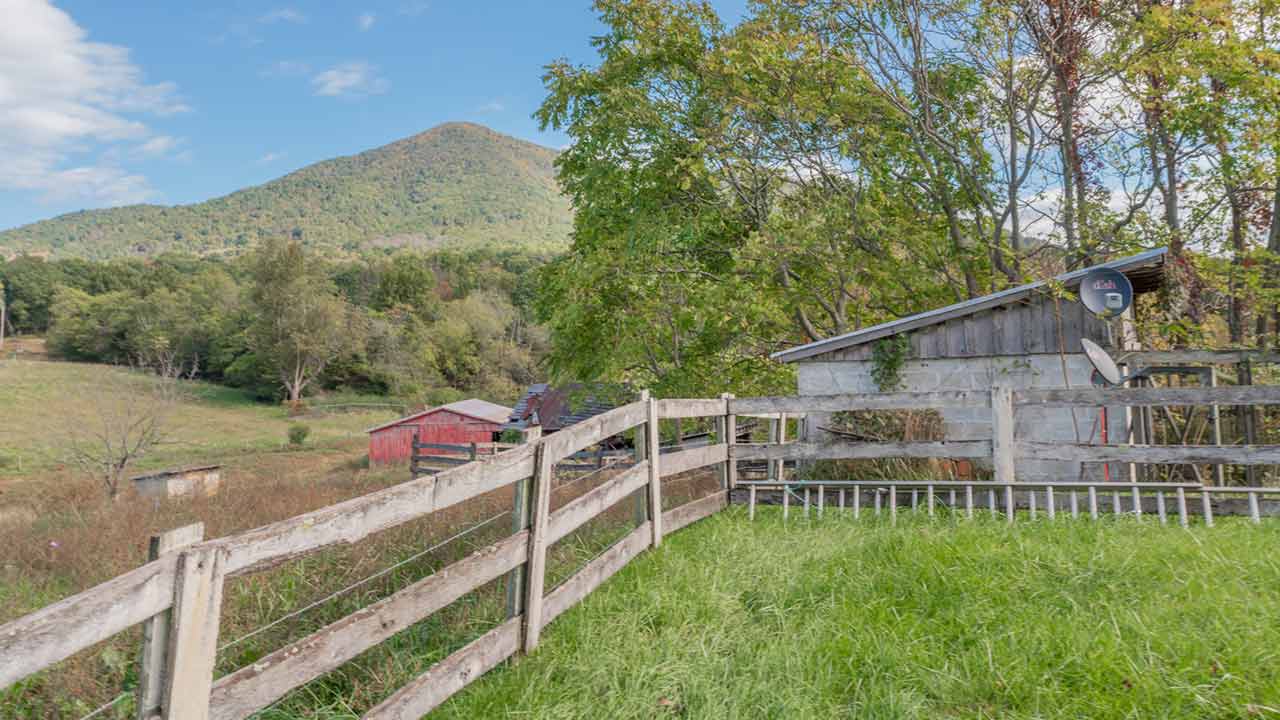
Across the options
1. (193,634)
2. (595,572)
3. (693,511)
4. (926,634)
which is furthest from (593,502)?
(193,634)

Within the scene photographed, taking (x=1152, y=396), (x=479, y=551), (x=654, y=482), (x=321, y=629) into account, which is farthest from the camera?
(x=1152, y=396)

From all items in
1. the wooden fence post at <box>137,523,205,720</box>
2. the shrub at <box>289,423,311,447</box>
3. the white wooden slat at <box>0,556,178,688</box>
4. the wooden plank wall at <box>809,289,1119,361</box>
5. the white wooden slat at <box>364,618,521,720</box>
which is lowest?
the shrub at <box>289,423,311,447</box>

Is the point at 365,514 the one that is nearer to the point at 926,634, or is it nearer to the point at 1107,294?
the point at 926,634

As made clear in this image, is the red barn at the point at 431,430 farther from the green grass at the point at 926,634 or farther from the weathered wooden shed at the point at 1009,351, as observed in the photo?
the green grass at the point at 926,634

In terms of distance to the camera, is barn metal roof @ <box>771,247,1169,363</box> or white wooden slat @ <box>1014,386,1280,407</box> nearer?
white wooden slat @ <box>1014,386,1280,407</box>

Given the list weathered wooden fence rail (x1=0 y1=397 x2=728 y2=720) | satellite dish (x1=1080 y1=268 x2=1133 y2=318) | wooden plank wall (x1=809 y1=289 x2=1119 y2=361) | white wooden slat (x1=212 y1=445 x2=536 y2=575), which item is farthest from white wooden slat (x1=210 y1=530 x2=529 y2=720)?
wooden plank wall (x1=809 y1=289 x2=1119 y2=361)

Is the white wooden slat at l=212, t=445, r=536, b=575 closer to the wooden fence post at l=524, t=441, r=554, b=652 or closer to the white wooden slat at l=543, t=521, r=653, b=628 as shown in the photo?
the wooden fence post at l=524, t=441, r=554, b=652

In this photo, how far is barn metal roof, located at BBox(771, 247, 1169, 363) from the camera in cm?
970

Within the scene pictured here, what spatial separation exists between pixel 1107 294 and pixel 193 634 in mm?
10031

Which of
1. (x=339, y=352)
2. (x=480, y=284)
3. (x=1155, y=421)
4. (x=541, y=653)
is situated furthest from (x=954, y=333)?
(x=480, y=284)

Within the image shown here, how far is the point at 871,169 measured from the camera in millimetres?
15250

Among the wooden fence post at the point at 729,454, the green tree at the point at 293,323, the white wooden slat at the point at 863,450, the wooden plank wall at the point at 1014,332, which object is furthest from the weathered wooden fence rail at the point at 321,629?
the green tree at the point at 293,323

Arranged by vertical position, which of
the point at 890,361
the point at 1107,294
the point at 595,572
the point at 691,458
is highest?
the point at 1107,294

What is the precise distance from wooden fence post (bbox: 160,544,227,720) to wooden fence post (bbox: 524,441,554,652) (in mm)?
1736
